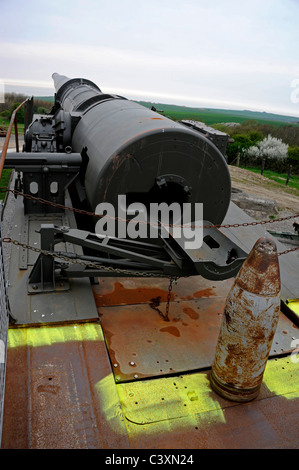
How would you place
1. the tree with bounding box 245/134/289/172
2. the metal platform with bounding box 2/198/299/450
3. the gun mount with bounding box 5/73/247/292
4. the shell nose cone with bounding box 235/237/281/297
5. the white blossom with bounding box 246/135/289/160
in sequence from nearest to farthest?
the metal platform with bounding box 2/198/299/450
the shell nose cone with bounding box 235/237/281/297
the gun mount with bounding box 5/73/247/292
the tree with bounding box 245/134/289/172
the white blossom with bounding box 246/135/289/160

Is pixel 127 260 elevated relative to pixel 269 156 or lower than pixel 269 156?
elevated

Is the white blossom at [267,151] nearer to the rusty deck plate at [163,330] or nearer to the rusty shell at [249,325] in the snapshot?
the rusty deck plate at [163,330]

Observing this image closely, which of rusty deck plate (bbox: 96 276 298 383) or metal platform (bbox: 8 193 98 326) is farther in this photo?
metal platform (bbox: 8 193 98 326)

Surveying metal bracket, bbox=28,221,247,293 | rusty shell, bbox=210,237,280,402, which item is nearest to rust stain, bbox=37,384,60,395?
metal bracket, bbox=28,221,247,293

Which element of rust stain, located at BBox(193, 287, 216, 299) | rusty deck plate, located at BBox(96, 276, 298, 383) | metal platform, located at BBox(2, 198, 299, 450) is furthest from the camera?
rust stain, located at BBox(193, 287, 216, 299)

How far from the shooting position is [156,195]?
5160 mm

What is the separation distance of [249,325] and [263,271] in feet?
1.60

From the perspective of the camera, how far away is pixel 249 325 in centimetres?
335

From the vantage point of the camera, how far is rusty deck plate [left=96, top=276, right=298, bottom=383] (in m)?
3.85

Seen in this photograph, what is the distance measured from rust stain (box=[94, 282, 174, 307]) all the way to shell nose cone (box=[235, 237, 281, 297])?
174 cm

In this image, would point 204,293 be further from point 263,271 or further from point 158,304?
point 263,271

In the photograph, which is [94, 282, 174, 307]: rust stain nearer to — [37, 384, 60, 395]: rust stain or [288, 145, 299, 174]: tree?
[37, 384, 60, 395]: rust stain

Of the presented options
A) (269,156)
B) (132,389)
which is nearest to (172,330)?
(132,389)

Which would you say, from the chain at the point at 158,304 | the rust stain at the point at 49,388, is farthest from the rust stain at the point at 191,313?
the rust stain at the point at 49,388
